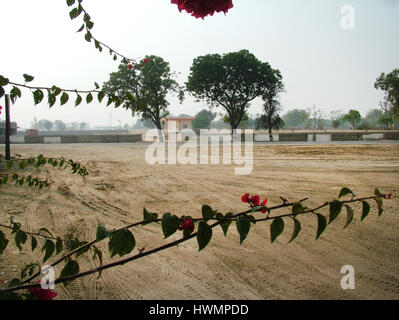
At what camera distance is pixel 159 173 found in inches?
394

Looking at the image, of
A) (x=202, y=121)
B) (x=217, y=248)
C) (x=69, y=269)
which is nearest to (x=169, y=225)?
(x=69, y=269)

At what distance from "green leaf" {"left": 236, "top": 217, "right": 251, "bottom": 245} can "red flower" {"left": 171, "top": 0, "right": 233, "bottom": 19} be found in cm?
53

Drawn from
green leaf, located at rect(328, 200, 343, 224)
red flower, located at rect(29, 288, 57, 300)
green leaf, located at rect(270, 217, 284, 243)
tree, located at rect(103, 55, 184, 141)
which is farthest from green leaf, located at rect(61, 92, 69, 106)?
tree, located at rect(103, 55, 184, 141)

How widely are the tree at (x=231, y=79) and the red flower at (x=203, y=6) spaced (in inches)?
1271

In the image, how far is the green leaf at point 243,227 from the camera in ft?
2.60

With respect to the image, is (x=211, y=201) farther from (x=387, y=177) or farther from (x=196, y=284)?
(x=387, y=177)

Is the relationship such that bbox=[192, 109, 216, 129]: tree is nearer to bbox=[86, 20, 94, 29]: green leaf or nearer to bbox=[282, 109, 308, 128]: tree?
bbox=[282, 109, 308, 128]: tree

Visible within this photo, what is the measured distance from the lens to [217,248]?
374 cm

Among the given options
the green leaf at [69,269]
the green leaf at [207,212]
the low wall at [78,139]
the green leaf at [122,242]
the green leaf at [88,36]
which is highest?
the green leaf at [88,36]

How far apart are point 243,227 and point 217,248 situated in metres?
3.07

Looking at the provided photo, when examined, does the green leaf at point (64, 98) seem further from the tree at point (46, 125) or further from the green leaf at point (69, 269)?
the tree at point (46, 125)

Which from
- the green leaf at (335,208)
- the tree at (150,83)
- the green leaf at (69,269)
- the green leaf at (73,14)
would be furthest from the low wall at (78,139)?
the green leaf at (335,208)

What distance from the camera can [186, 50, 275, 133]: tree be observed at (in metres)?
32.3
